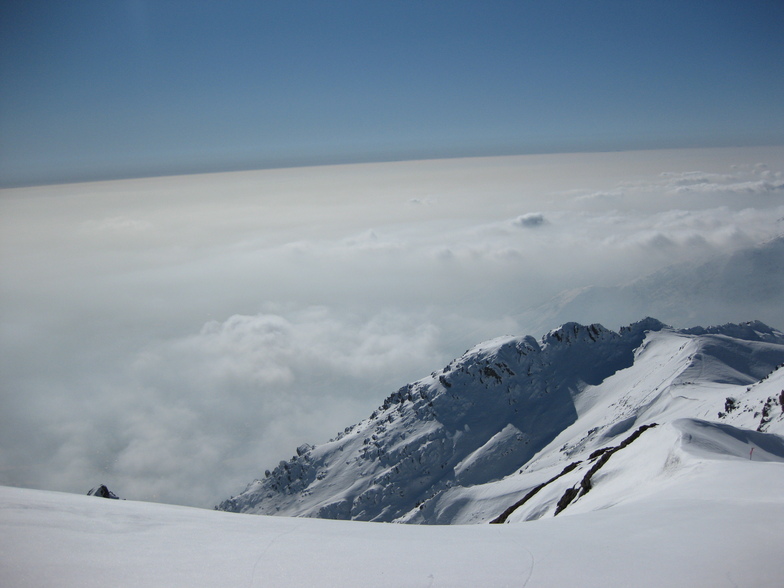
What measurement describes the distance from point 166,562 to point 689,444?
3248 cm

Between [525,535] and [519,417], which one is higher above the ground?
[525,535]

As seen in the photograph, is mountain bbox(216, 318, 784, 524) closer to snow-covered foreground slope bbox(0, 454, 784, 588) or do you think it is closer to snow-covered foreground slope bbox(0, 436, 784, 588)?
snow-covered foreground slope bbox(0, 436, 784, 588)

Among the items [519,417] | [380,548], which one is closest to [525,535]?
[380,548]

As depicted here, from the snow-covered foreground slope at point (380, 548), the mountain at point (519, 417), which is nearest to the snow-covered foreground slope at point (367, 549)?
the snow-covered foreground slope at point (380, 548)

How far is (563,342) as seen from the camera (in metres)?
182

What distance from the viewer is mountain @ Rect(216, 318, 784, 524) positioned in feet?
315

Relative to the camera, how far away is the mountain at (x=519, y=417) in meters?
96.1

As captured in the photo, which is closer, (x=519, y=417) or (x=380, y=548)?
(x=380, y=548)

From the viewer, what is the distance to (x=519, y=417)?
162375mm

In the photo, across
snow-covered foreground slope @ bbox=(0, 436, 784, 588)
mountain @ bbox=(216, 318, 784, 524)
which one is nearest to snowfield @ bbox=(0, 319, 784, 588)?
snow-covered foreground slope @ bbox=(0, 436, 784, 588)

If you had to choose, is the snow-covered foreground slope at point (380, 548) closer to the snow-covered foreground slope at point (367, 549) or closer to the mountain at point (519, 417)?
the snow-covered foreground slope at point (367, 549)

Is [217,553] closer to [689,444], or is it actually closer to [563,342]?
[689,444]

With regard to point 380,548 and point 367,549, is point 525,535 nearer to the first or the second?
point 380,548

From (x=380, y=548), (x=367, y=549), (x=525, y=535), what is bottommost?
(x=525, y=535)
